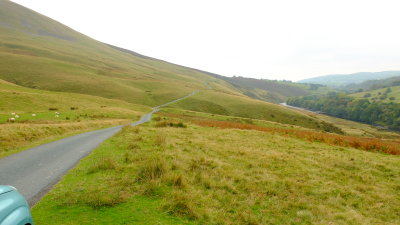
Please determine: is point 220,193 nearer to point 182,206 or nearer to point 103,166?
point 182,206

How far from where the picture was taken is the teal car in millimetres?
3775

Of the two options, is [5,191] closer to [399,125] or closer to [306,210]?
[306,210]

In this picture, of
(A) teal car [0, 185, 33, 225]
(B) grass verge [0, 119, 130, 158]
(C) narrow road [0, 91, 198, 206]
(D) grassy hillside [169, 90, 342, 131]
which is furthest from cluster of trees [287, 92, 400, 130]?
(A) teal car [0, 185, 33, 225]

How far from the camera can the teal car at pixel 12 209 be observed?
3.78 m

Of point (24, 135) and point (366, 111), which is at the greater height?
point (24, 135)

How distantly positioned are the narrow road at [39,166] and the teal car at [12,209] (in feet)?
14.8

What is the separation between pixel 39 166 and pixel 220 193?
34.3ft

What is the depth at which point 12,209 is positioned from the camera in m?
4.02

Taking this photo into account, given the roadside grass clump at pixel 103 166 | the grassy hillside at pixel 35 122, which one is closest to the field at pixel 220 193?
the roadside grass clump at pixel 103 166

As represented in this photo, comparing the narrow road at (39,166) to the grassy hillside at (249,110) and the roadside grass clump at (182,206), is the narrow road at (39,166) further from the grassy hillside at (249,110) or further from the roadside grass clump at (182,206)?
the grassy hillside at (249,110)

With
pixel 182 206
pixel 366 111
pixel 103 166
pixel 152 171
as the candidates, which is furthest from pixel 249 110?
pixel 366 111

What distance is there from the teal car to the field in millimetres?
2436

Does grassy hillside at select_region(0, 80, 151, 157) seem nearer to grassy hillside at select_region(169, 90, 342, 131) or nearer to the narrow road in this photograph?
the narrow road

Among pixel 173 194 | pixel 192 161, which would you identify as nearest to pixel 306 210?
pixel 173 194
